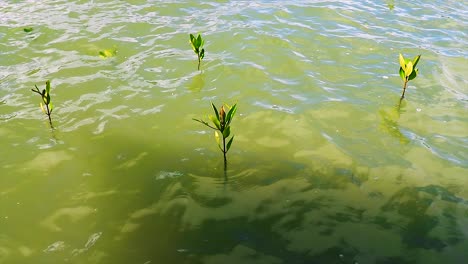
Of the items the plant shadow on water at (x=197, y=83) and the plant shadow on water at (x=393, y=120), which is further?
the plant shadow on water at (x=197, y=83)

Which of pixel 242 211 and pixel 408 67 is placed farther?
pixel 408 67

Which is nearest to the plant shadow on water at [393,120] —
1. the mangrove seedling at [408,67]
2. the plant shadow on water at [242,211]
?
the mangrove seedling at [408,67]

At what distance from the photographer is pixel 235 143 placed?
→ 4535mm

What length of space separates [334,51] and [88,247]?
520cm

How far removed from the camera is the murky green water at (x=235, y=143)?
334 centimetres

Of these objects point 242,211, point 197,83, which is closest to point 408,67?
point 197,83

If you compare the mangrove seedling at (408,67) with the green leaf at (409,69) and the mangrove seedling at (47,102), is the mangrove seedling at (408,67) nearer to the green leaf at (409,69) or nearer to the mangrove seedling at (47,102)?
the green leaf at (409,69)

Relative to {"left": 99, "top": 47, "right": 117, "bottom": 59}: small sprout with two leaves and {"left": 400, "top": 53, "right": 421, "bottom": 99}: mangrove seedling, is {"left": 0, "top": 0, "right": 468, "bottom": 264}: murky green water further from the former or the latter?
{"left": 400, "top": 53, "right": 421, "bottom": 99}: mangrove seedling

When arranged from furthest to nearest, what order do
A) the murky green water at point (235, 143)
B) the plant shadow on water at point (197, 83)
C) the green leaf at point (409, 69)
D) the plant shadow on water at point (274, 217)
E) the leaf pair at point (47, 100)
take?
the plant shadow on water at point (197, 83) < the green leaf at point (409, 69) < the leaf pair at point (47, 100) < the murky green water at point (235, 143) < the plant shadow on water at point (274, 217)

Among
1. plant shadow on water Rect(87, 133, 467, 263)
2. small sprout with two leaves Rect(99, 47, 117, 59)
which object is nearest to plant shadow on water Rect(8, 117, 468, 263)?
plant shadow on water Rect(87, 133, 467, 263)

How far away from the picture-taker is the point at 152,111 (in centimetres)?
512

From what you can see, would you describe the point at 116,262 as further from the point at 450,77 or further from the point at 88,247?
the point at 450,77

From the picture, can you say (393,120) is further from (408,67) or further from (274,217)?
(274,217)

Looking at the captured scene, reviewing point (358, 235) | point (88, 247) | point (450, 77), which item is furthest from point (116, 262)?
point (450, 77)
